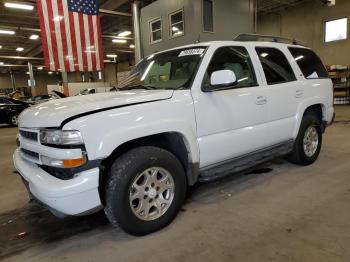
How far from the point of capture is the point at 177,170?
253 centimetres

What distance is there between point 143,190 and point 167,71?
1451 millimetres

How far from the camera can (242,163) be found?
3104 mm

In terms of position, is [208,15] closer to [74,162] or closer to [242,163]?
[242,163]

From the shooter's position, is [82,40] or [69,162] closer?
Result: [69,162]

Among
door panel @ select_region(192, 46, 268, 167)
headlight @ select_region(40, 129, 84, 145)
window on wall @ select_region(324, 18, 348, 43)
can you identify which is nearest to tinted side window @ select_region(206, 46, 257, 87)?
door panel @ select_region(192, 46, 268, 167)

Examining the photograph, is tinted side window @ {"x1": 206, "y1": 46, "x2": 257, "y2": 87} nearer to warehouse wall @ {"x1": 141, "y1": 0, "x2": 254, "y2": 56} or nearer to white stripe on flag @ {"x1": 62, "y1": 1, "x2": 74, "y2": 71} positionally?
white stripe on flag @ {"x1": 62, "y1": 1, "x2": 74, "y2": 71}

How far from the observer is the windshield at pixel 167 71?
2787 millimetres

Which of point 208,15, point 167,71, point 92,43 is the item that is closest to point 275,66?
point 167,71

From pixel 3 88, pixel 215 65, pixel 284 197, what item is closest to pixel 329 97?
pixel 284 197

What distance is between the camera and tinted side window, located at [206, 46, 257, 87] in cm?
298

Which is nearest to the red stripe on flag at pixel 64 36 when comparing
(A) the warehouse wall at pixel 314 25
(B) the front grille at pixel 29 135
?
(B) the front grille at pixel 29 135

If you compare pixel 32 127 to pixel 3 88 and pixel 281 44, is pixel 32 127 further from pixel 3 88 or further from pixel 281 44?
pixel 3 88

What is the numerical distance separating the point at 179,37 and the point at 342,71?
393 inches

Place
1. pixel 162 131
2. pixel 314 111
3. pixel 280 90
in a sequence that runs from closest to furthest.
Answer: pixel 162 131, pixel 280 90, pixel 314 111
